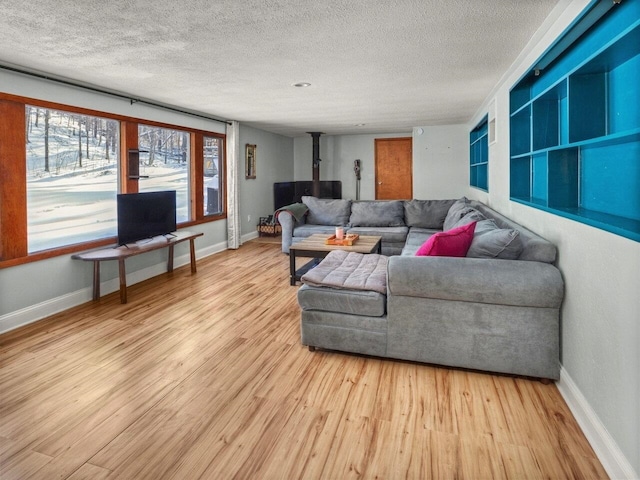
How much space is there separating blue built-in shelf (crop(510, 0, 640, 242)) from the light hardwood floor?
1.04m

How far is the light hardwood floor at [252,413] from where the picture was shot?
1.69m

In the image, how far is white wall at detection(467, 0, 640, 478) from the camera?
150 centimetres

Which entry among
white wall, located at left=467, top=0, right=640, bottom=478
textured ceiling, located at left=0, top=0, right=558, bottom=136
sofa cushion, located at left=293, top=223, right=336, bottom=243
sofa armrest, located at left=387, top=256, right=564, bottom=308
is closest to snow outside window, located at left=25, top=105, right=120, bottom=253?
textured ceiling, located at left=0, top=0, right=558, bottom=136

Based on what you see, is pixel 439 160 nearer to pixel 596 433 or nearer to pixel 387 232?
pixel 387 232

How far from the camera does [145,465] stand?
170cm

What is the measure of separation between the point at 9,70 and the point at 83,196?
50.9 inches

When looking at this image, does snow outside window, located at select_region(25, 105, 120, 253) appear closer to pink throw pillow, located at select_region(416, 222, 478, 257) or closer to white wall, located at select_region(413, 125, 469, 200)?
pink throw pillow, located at select_region(416, 222, 478, 257)

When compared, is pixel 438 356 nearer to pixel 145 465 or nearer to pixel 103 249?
pixel 145 465

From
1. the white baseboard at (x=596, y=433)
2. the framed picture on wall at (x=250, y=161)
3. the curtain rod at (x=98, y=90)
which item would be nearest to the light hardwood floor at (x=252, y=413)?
the white baseboard at (x=596, y=433)

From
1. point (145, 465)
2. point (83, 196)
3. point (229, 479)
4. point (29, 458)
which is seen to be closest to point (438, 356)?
Result: point (229, 479)

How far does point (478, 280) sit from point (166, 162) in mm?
4483

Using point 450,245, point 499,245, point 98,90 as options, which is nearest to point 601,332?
point 499,245

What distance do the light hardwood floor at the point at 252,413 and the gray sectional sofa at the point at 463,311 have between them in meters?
0.13

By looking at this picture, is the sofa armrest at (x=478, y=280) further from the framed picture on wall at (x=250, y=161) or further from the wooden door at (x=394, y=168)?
the wooden door at (x=394, y=168)
